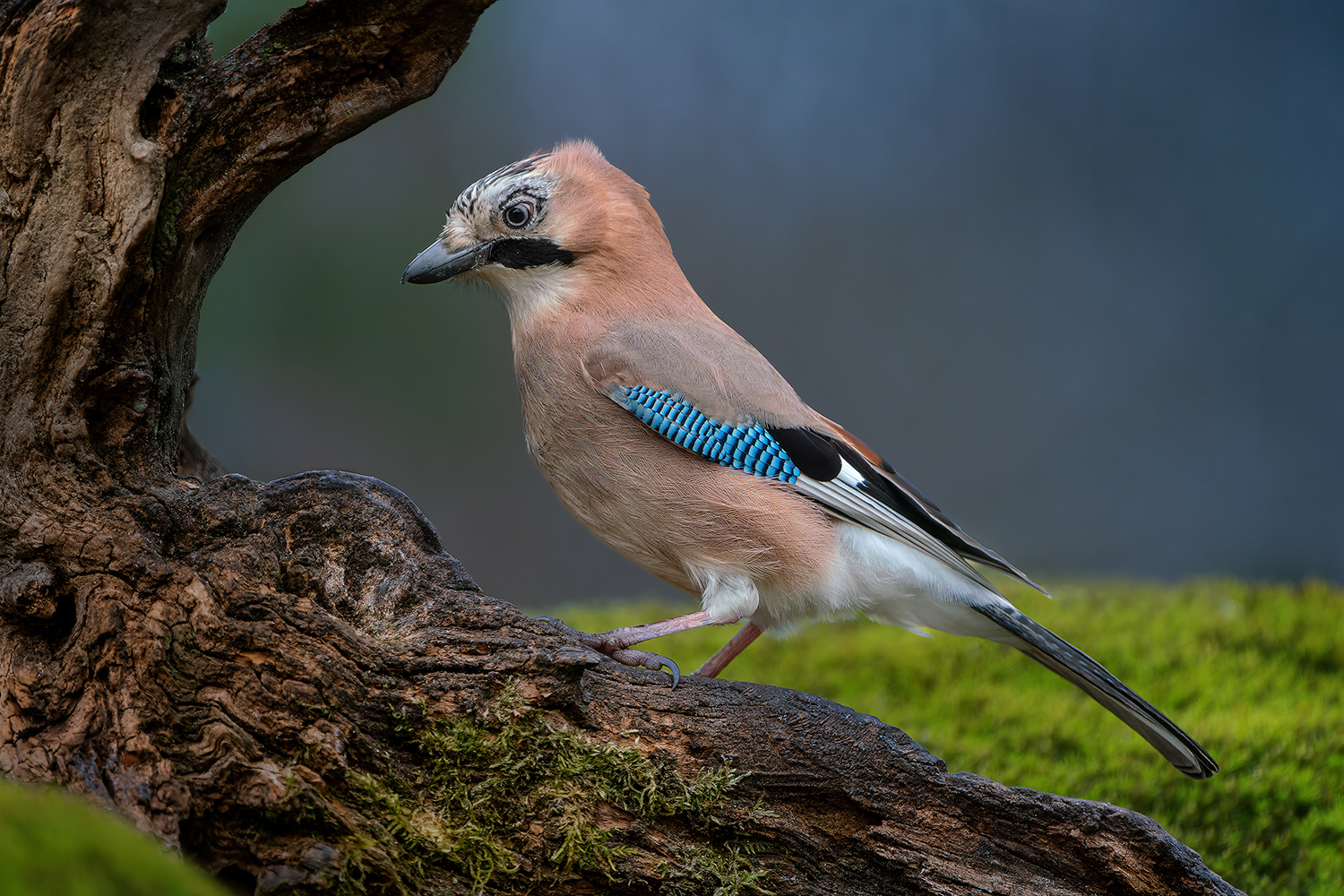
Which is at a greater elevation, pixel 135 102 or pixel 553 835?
pixel 135 102

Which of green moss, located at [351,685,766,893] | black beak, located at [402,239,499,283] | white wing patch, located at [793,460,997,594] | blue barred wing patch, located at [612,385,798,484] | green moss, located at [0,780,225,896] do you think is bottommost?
green moss, located at [0,780,225,896]

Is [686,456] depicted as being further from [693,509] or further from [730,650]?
[730,650]

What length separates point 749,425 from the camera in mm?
2994

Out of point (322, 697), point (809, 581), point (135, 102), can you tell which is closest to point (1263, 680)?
point (809, 581)

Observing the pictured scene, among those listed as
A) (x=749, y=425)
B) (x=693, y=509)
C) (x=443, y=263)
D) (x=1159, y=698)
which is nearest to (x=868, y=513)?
(x=749, y=425)

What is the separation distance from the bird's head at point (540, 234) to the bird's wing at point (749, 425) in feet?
1.04

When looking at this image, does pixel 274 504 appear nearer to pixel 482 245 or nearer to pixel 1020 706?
pixel 482 245

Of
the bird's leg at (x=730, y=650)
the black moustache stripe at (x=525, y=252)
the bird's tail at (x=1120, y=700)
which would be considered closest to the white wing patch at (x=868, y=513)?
the bird's tail at (x=1120, y=700)

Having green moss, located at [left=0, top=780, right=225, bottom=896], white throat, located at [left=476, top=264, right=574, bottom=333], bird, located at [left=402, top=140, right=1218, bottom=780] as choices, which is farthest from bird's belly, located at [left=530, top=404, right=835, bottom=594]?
green moss, located at [left=0, top=780, right=225, bottom=896]

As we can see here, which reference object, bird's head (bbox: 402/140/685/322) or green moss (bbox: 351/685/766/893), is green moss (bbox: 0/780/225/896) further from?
bird's head (bbox: 402/140/685/322)

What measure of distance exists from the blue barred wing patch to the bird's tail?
927 millimetres

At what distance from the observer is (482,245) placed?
10.5 feet

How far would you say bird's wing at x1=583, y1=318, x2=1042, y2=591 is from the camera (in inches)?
115

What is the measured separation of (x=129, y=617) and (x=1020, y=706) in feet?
11.5
